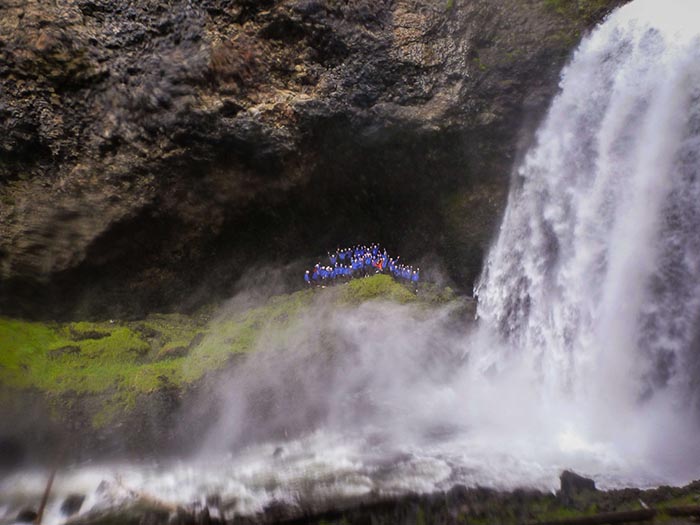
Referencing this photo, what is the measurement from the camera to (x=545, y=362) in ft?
39.0

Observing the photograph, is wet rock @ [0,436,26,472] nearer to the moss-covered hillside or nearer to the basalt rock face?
the moss-covered hillside

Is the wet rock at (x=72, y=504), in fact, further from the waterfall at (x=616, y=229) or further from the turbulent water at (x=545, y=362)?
the waterfall at (x=616, y=229)

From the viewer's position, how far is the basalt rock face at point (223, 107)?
1236 cm

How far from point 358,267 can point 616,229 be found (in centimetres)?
679

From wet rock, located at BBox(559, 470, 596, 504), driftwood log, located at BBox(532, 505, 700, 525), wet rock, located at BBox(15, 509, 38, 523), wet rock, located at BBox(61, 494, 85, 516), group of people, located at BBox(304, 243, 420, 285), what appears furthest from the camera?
group of people, located at BBox(304, 243, 420, 285)

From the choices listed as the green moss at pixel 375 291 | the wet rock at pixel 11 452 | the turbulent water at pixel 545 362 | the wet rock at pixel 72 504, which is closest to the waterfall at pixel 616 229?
the turbulent water at pixel 545 362

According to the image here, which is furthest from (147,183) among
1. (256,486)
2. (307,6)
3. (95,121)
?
(256,486)

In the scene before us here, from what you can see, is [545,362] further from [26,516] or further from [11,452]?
[11,452]

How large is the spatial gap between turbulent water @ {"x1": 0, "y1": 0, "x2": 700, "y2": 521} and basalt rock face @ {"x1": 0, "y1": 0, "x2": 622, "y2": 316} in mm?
1490

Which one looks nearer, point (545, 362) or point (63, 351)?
point (545, 362)

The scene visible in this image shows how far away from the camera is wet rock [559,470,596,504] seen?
7.56 m

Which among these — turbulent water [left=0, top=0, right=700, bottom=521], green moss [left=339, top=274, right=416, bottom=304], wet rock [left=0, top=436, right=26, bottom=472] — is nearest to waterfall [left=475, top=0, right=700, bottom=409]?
turbulent water [left=0, top=0, right=700, bottom=521]

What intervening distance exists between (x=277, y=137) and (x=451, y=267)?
5.95 metres

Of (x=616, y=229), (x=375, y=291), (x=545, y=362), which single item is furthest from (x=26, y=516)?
(x=616, y=229)
